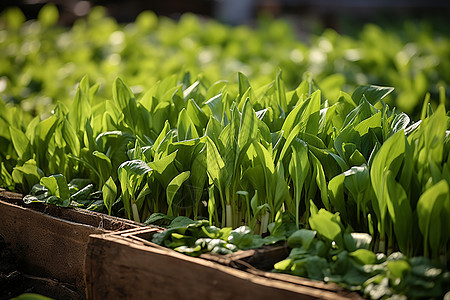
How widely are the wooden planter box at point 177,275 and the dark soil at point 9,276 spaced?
387 mm

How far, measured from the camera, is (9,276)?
1.76 meters

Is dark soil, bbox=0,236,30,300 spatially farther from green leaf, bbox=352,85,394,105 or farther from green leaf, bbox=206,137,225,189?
green leaf, bbox=352,85,394,105

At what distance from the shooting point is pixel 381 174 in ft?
4.75

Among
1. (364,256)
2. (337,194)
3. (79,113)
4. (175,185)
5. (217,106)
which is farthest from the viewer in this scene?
(79,113)

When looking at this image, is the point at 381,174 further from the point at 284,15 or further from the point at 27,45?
the point at 284,15

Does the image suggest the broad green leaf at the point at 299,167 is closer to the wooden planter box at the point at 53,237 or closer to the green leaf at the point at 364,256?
the green leaf at the point at 364,256

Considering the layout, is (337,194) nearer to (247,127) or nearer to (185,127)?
(247,127)

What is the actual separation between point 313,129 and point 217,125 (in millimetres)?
303

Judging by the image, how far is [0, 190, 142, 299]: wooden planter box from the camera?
5.52 ft

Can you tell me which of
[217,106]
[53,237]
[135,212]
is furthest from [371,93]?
[53,237]

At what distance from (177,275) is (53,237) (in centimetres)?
57

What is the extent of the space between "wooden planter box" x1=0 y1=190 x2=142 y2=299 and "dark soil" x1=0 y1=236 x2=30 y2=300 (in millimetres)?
43

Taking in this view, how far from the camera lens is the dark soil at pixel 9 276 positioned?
1752 millimetres

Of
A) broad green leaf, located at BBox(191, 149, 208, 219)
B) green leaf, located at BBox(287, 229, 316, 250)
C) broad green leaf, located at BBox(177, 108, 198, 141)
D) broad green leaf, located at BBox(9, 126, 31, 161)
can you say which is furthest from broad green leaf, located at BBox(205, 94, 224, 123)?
broad green leaf, located at BBox(9, 126, 31, 161)
